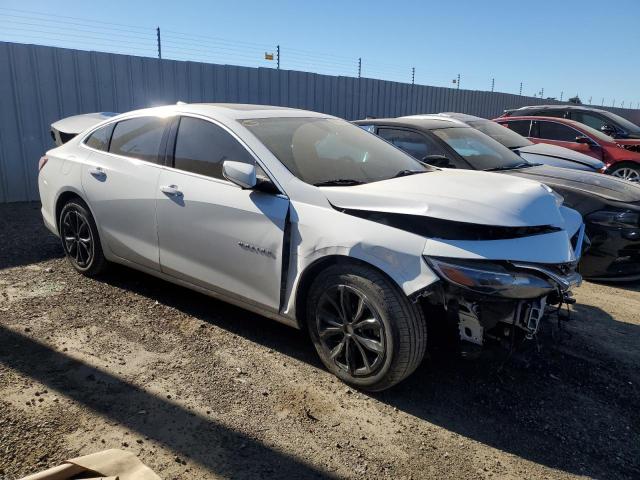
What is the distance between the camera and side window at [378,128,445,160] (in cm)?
591

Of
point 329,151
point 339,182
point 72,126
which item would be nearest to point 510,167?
point 329,151

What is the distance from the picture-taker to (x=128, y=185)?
405cm

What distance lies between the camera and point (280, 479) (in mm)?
2365

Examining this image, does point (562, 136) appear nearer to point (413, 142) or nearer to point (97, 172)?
point (413, 142)

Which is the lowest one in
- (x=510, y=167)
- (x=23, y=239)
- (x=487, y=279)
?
(x=23, y=239)

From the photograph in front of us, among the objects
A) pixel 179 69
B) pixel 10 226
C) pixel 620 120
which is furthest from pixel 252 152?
pixel 620 120

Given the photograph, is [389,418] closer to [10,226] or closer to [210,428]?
[210,428]

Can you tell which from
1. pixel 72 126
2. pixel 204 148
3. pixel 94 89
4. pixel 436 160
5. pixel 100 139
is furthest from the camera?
pixel 94 89

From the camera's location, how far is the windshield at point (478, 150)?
5.87 m

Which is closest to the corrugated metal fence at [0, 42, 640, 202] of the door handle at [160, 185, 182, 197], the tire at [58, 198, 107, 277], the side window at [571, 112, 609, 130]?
the tire at [58, 198, 107, 277]

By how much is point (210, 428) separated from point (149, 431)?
311mm

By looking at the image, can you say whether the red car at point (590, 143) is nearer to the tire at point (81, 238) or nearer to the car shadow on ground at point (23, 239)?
the tire at point (81, 238)

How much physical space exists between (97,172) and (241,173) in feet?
5.91

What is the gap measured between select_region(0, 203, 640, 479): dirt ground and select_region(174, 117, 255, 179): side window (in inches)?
47.8
